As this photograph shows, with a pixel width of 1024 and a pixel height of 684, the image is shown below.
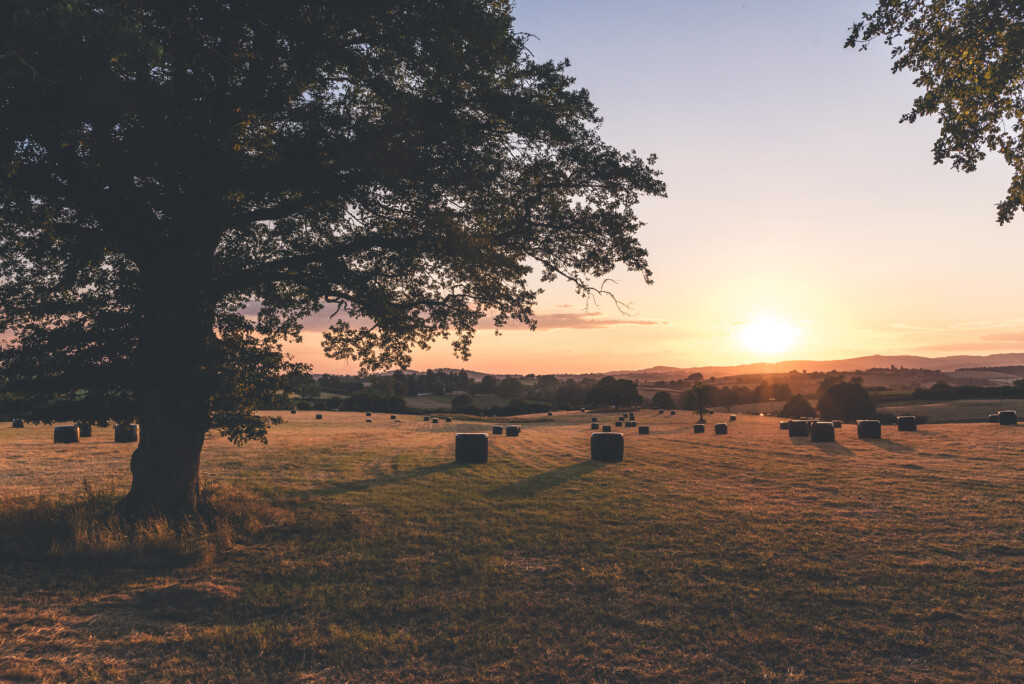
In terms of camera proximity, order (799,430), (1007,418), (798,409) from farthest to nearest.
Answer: (798,409) → (799,430) → (1007,418)

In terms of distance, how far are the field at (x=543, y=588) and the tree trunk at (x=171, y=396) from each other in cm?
129

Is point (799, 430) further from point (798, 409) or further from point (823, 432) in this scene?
point (798, 409)

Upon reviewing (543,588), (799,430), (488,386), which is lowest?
(799,430)

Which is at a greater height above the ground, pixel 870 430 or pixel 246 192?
pixel 246 192

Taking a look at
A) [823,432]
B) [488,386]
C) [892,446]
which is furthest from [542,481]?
[488,386]

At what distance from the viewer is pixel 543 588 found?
290 inches

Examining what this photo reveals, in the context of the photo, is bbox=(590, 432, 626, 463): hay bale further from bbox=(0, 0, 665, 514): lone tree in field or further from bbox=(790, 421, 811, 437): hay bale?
bbox=(790, 421, 811, 437): hay bale

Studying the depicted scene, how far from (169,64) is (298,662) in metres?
8.54

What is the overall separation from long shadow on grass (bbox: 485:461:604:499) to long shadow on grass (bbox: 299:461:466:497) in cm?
343

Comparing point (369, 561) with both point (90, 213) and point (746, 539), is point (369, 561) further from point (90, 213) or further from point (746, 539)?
point (90, 213)

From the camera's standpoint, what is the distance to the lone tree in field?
863 cm

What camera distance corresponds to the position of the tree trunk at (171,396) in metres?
9.02

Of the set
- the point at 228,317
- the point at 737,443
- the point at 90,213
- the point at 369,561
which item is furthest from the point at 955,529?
the point at 737,443

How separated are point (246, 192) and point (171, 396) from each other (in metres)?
3.82
